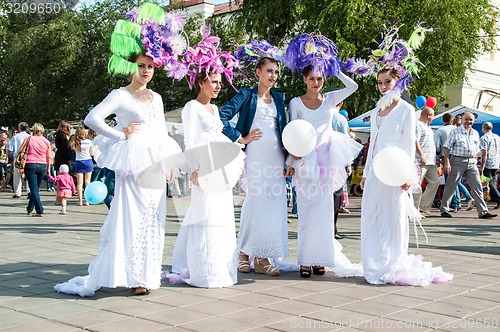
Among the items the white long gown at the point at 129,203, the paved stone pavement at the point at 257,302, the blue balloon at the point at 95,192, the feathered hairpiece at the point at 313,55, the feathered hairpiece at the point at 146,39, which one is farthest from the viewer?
the blue balloon at the point at 95,192

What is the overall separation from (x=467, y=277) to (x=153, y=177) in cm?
314

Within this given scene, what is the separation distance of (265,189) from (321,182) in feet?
1.78

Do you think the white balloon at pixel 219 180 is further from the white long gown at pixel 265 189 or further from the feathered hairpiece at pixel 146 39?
the feathered hairpiece at pixel 146 39

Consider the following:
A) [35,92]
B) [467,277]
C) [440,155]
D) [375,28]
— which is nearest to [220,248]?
[467,277]

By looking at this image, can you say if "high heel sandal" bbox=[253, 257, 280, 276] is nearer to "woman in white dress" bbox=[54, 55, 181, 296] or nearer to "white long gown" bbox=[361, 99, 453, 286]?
"white long gown" bbox=[361, 99, 453, 286]

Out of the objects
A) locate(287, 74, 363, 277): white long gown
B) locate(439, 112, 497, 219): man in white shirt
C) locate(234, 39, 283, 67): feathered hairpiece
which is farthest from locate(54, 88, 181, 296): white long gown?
locate(439, 112, 497, 219): man in white shirt

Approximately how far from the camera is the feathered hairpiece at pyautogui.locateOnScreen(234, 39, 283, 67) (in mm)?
6352

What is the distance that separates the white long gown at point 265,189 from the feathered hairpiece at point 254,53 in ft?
1.41

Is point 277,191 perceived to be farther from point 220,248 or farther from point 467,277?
point 467,277

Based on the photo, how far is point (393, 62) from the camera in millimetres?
6207

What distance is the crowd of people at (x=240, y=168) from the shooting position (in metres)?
5.33

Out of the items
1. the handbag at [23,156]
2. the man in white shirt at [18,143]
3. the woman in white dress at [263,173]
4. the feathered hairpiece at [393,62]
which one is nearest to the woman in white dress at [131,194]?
the woman in white dress at [263,173]

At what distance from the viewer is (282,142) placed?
627 cm

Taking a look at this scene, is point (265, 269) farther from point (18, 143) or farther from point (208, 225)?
point (18, 143)
